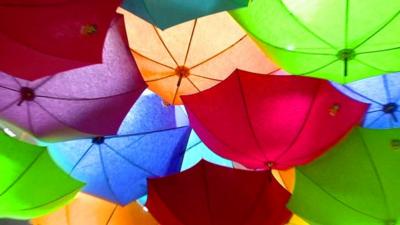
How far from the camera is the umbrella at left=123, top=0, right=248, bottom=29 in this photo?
→ 88.7 inches

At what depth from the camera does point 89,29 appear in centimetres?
225

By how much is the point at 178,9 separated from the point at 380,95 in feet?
5.06

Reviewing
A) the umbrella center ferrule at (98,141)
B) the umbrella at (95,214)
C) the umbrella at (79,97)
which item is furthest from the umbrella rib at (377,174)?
the umbrella center ferrule at (98,141)

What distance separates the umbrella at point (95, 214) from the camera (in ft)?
10.6

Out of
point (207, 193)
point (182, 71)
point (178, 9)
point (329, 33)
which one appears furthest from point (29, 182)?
point (329, 33)

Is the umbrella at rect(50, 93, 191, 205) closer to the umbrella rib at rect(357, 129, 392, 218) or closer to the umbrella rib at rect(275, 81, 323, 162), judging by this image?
the umbrella rib at rect(275, 81, 323, 162)

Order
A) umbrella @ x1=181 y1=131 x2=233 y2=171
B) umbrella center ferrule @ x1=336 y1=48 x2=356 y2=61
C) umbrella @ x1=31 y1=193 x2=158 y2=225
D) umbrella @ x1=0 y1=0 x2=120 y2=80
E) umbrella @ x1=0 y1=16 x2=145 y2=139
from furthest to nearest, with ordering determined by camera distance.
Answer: umbrella @ x1=181 y1=131 x2=233 y2=171
umbrella @ x1=31 y1=193 x2=158 y2=225
umbrella @ x1=0 y1=16 x2=145 y2=139
umbrella center ferrule @ x1=336 y1=48 x2=356 y2=61
umbrella @ x1=0 y1=0 x2=120 y2=80

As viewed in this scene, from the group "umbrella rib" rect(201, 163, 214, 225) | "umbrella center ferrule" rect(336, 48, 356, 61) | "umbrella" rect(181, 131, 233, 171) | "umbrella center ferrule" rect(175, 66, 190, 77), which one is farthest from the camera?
"umbrella" rect(181, 131, 233, 171)

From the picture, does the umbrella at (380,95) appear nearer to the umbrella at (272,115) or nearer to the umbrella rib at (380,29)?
the umbrella at (272,115)

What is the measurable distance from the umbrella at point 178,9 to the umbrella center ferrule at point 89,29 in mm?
309

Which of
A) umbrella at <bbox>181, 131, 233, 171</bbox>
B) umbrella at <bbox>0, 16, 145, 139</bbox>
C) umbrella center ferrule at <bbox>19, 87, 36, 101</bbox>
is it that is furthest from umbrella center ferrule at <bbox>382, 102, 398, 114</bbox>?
umbrella center ferrule at <bbox>19, 87, 36, 101</bbox>

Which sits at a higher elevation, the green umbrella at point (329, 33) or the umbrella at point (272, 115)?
the green umbrella at point (329, 33)

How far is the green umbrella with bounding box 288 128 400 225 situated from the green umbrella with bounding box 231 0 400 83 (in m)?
0.41

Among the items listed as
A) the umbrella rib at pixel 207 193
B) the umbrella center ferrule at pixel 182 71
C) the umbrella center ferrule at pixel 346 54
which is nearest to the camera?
the umbrella center ferrule at pixel 346 54
